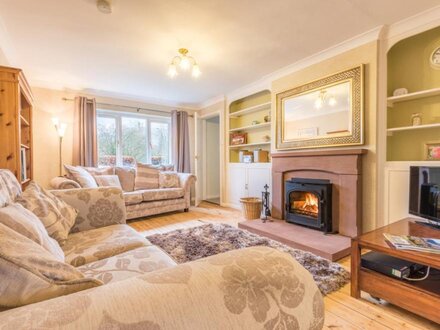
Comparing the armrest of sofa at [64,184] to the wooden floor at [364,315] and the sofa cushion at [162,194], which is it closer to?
the sofa cushion at [162,194]

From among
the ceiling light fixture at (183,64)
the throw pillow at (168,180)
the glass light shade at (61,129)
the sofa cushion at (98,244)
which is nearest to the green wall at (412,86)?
the ceiling light fixture at (183,64)

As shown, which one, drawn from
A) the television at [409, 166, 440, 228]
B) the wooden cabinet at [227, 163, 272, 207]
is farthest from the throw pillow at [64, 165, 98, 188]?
the television at [409, 166, 440, 228]

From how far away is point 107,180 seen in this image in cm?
366

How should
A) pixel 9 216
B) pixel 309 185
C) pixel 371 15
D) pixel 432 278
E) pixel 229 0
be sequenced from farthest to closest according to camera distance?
pixel 309 185, pixel 371 15, pixel 229 0, pixel 432 278, pixel 9 216

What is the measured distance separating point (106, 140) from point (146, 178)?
1197 mm

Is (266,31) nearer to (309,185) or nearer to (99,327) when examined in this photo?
(309,185)

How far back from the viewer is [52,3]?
1929 mm

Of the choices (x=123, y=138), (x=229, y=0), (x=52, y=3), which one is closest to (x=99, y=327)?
(x=229, y=0)

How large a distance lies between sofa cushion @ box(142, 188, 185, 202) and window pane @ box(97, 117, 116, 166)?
1343mm

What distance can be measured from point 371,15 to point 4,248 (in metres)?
2.98

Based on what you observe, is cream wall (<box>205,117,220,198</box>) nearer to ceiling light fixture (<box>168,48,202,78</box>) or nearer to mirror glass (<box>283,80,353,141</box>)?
mirror glass (<box>283,80,353,141</box>)

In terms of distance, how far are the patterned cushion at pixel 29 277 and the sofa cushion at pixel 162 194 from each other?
10.6ft

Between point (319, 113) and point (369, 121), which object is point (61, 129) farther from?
point (369, 121)

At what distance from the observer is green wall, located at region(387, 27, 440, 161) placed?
2.33 metres
